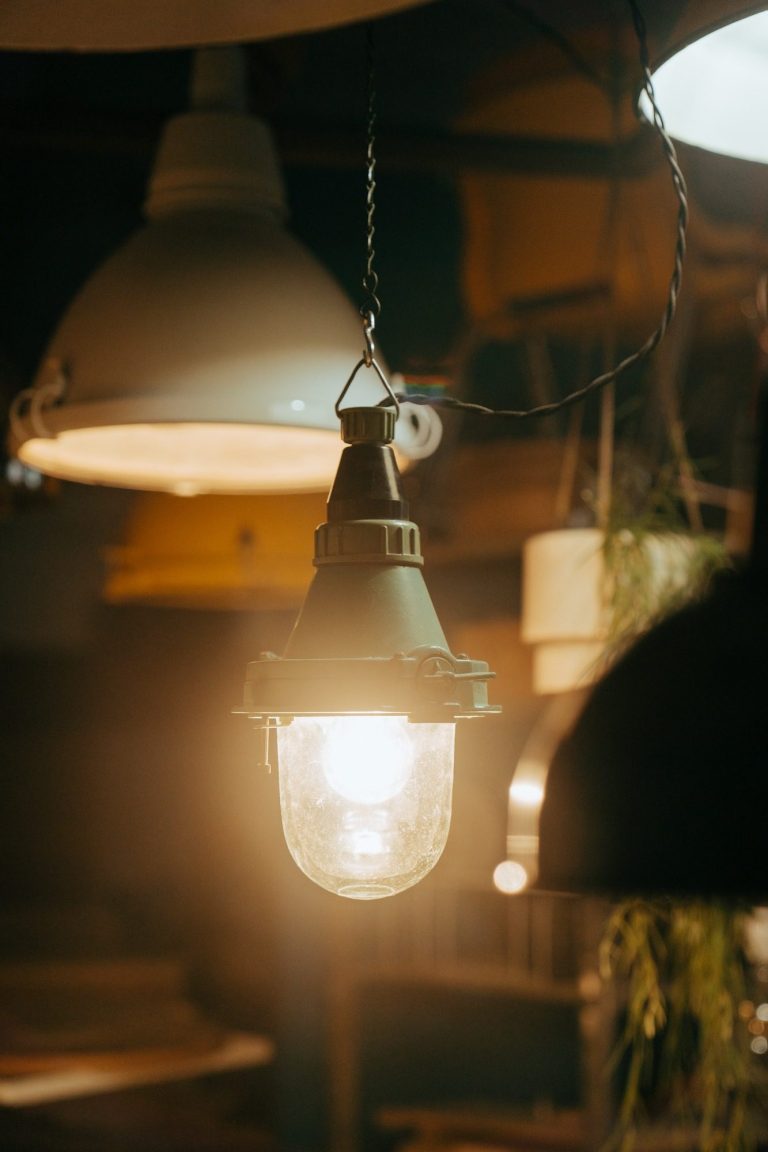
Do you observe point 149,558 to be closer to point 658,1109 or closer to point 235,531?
point 235,531

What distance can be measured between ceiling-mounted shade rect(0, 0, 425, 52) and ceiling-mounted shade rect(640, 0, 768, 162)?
1.37ft

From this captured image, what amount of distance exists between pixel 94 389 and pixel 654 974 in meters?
1.13

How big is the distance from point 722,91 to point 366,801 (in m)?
0.66

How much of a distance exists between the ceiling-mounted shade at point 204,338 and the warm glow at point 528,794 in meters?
0.82

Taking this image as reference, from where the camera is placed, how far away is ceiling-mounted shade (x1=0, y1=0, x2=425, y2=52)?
832mm

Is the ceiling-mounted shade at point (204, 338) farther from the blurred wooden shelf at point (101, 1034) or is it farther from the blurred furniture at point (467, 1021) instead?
the blurred wooden shelf at point (101, 1034)

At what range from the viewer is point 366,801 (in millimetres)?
1018

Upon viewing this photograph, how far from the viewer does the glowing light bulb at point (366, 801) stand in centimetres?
101

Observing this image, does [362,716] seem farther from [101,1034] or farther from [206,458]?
[101,1034]

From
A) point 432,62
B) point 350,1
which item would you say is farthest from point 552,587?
point 432,62

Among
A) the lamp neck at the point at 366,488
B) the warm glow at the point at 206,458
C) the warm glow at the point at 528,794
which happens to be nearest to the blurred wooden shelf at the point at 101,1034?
the warm glow at the point at 206,458

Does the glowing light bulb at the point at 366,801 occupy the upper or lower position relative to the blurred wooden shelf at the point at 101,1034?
upper

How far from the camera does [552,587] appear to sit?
234 cm

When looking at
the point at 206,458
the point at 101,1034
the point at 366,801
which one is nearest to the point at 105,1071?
the point at 101,1034
